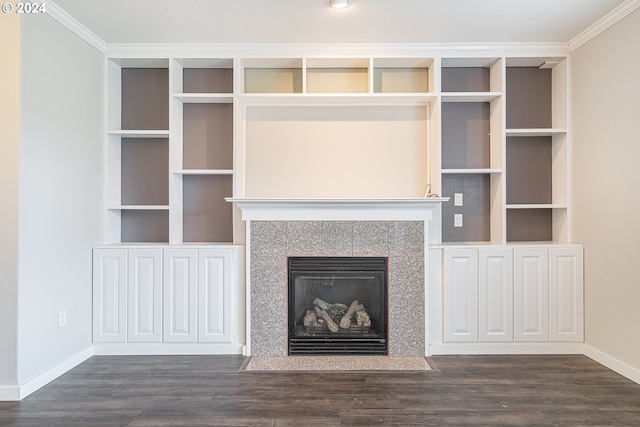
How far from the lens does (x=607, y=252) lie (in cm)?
303

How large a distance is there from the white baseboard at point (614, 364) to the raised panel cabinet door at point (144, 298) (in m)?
3.48

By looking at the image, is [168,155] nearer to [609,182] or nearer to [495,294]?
[495,294]

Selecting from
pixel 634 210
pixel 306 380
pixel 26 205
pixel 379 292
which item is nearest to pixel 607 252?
pixel 634 210

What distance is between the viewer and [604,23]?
2996mm

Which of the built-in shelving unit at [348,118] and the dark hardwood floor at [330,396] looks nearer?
the dark hardwood floor at [330,396]

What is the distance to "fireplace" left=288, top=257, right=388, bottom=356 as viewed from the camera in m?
3.27

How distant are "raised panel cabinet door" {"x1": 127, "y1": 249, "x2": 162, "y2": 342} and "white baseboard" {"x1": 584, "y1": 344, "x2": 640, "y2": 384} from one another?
3.48 meters

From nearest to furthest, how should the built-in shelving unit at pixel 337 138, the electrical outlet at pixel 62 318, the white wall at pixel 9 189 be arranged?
the white wall at pixel 9 189 → the electrical outlet at pixel 62 318 → the built-in shelving unit at pixel 337 138

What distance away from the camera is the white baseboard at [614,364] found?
276cm

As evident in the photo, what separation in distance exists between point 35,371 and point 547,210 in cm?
423

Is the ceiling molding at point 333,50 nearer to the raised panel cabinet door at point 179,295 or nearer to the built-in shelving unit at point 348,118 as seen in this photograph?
the built-in shelving unit at point 348,118

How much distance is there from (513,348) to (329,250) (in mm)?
1718

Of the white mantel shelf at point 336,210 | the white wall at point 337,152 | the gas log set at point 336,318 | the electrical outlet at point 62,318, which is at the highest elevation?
the white wall at point 337,152

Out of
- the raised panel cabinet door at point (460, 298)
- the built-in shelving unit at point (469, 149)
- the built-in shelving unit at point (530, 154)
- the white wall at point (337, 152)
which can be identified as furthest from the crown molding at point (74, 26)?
the built-in shelving unit at point (530, 154)
